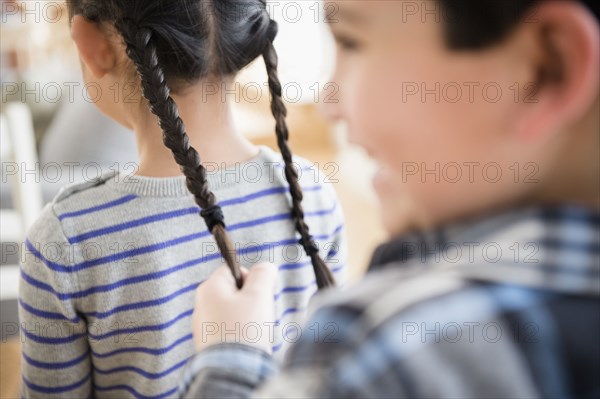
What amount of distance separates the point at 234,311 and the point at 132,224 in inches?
8.6

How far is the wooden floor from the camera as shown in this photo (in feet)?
4.19

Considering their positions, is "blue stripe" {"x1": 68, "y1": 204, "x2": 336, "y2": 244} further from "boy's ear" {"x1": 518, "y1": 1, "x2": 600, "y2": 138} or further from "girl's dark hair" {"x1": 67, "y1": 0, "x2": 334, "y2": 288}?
"boy's ear" {"x1": 518, "y1": 1, "x2": 600, "y2": 138}

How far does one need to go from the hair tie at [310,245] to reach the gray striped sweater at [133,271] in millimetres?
32

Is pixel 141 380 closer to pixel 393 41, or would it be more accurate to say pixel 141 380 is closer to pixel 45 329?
pixel 45 329

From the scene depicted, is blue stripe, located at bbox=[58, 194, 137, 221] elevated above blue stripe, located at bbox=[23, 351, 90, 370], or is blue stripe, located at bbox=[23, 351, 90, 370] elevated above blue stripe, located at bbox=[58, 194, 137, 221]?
blue stripe, located at bbox=[58, 194, 137, 221]

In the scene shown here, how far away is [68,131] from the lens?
6.57ft

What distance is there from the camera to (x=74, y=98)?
6.98ft

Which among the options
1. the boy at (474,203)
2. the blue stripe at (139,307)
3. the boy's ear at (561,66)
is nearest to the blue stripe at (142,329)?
the blue stripe at (139,307)

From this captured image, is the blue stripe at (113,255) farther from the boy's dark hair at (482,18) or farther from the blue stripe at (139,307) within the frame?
the boy's dark hair at (482,18)

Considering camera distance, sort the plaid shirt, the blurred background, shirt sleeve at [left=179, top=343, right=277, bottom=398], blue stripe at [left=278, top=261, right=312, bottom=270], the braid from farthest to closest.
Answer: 1. the blurred background
2. blue stripe at [left=278, top=261, right=312, bottom=270]
3. the braid
4. shirt sleeve at [left=179, top=343, right=277, bottom=398]
5. the plaid shirt

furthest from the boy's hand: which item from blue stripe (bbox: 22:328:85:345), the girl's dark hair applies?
blue stripe (bbox: 22:328:85:345)

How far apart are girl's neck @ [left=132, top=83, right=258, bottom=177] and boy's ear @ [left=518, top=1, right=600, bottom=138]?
46 centimetres

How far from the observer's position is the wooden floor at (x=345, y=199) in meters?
1.28

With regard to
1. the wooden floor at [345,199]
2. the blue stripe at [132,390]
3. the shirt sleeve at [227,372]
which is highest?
the shirt sleeve at [227,372]
